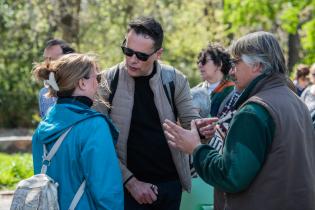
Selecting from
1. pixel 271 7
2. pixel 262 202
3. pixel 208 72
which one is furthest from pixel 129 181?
pixel 271 7

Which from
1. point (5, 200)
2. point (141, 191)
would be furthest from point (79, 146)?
point (5, 200)

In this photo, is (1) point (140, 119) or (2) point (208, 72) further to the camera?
(2) point (208, 72)

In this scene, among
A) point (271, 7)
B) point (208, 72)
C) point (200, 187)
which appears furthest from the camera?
point (271, 7)

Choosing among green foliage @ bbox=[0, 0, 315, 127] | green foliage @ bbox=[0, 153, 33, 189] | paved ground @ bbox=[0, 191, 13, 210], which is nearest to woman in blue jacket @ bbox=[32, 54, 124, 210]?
paved ground @ bbox=[0, 191, 13, 210]

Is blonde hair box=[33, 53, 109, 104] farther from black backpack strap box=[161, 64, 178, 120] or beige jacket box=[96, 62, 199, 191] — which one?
black backpack strap box=[161, 64, 178, 120]

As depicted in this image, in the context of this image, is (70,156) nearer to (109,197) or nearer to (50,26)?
(109,197)

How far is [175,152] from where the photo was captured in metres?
4.79

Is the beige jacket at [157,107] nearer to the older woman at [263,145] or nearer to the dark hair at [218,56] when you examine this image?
the older woman at [263,145]

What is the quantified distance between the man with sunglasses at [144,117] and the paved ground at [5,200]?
4444mm

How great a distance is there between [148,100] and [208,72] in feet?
6.73

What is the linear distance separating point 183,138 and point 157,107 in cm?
100

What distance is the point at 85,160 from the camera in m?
3.73

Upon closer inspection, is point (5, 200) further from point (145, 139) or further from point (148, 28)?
point (148, 28)

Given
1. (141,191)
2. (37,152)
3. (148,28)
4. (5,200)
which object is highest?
(148,28)
